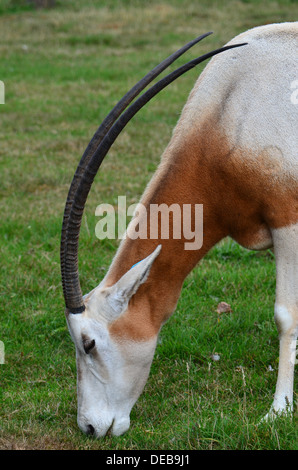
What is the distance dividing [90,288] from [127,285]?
2.11 metres

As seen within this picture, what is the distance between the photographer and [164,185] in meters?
3.60

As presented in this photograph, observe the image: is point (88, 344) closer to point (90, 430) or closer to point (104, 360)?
point (104, 360)

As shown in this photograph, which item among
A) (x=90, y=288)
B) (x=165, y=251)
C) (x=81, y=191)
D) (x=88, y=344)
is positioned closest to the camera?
(x=81, y=191)

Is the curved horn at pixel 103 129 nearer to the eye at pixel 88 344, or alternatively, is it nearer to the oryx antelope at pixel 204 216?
the oryx antelope at pixel 204 216

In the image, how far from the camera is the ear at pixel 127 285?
330 centimetres

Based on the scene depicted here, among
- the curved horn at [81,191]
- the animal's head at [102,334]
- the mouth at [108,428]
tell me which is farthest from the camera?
the mouth at [108,428]

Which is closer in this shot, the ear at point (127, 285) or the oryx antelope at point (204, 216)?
the ear at point (127, 285)

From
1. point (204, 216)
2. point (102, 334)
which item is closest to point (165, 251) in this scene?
point (204, 216)

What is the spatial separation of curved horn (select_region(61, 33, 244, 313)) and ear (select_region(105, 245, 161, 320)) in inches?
6.0

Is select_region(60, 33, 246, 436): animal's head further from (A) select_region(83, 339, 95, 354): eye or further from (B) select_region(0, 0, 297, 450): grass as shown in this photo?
(B) select_region(0, 0, 297, 450): grass

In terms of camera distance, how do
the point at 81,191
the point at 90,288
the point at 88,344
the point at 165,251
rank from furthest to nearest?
the point at 90,288 → the point at 165,251 → the point at 88,344 → the point at 81,191

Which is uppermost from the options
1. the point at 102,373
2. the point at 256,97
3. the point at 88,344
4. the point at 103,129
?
the point at 256,97

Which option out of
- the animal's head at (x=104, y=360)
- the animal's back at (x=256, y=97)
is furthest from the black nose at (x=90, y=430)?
the animal's back at (x=256, y=97)

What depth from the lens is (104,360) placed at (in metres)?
3.43
